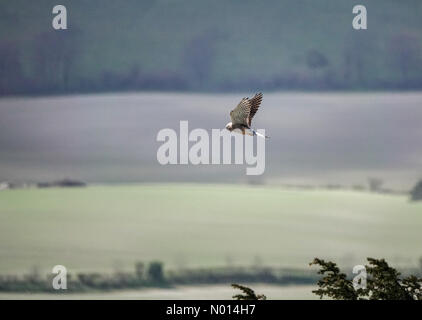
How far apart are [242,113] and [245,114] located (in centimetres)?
9

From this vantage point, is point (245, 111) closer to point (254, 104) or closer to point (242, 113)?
point (242, 113)

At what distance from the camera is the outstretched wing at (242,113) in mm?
35781

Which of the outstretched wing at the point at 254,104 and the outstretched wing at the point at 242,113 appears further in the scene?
the outstretched wing at the point at 242,113

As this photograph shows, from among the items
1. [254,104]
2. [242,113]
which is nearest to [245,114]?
[242,113]

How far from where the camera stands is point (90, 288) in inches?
2537

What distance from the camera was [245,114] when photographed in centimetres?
3609

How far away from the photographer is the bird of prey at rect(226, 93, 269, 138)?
3569 cm

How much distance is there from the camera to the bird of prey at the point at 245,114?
1405 inches

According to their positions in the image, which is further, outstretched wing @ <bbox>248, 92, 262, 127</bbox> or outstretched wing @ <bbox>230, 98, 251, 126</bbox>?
outstretched wing @ <bbox>230, 98, 251, 126</bbox>
